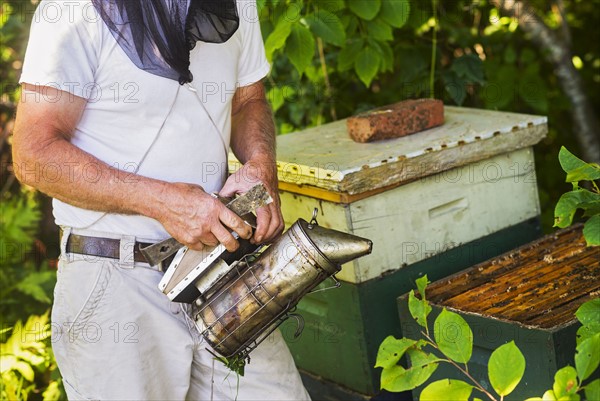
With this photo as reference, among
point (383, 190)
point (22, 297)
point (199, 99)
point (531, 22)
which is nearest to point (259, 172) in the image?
point (199, 99)

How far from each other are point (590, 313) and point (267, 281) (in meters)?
0.64

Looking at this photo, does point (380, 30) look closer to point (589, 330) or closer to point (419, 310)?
point (419, 310)

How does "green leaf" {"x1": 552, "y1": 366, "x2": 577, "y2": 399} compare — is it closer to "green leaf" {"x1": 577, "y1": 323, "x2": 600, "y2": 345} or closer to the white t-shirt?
"green leaf" {"x1": 577, "y1": 323, "x2": 600, "y2": 345}

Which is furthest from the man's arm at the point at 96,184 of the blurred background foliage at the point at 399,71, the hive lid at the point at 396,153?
the blurred background foliage at the point at 399,71

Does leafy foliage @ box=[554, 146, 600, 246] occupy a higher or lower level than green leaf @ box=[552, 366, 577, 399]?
higher

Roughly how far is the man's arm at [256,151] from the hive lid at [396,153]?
0.18m

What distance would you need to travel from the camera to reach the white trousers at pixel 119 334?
6.09 feet

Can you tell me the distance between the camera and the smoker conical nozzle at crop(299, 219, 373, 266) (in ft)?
5.64

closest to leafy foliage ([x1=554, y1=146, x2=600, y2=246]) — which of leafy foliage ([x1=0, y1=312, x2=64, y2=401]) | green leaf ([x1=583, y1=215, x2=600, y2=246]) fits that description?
green leaf ([x1=583, y1=215, x2=600, y2=246])

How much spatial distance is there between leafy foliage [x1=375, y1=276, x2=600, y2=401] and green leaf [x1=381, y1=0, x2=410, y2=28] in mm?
1303

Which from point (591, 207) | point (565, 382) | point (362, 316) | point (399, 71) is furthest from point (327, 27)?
point (565, 382)

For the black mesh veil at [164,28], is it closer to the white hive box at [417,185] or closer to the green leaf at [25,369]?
the white hive box at [417,185]

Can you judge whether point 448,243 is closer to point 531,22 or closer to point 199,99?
point 199,99

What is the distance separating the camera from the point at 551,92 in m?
4.11
